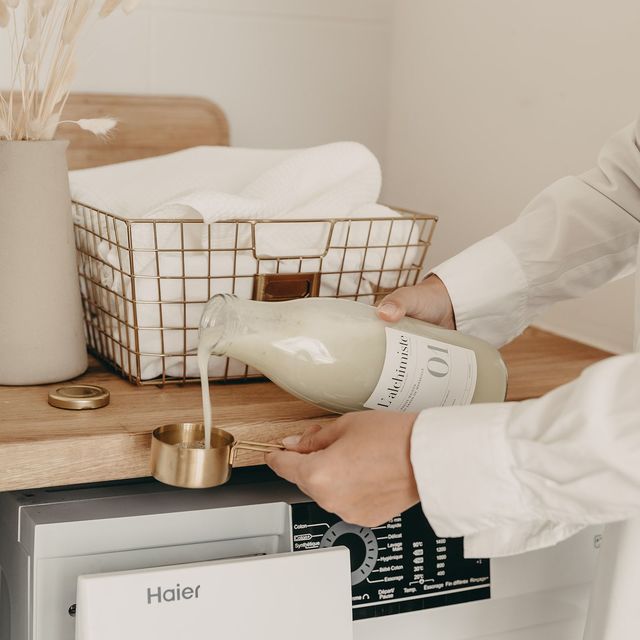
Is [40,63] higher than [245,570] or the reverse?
higher

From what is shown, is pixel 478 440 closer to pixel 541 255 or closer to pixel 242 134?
pixel 541 255

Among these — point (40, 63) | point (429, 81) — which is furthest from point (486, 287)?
point (429, 81)

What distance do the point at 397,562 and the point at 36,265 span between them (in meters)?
0.48

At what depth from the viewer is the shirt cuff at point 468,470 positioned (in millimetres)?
731

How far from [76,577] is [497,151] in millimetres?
966

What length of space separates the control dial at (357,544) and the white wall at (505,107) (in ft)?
1.79

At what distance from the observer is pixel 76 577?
84cm

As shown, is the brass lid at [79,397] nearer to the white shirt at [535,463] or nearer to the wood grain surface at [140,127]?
the white shirt at [535,463]

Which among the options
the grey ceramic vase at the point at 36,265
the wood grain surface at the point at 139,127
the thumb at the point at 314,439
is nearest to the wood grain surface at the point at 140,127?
the wood grain surface at the point at 139,127

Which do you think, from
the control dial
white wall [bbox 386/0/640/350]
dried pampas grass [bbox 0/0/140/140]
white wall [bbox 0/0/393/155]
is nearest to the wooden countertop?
the control dial

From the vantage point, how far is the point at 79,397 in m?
0.93

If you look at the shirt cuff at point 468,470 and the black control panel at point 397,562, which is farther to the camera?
the black control panel at point 397,562

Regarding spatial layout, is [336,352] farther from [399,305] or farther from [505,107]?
[505,107]

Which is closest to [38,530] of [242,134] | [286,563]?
[286,563]
